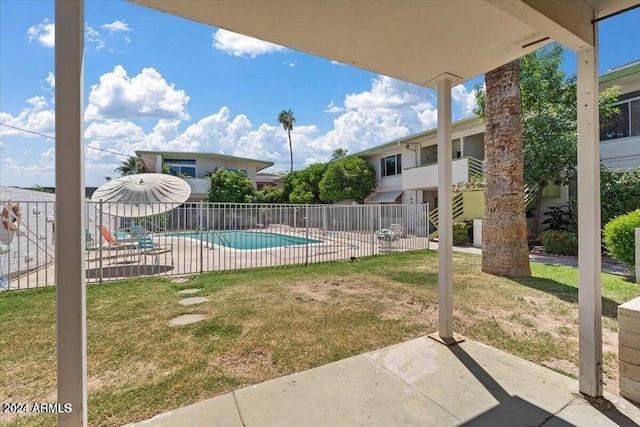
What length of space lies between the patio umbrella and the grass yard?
2061mm

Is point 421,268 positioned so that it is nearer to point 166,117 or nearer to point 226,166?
point 226,166

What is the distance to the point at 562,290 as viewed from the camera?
6281 mm

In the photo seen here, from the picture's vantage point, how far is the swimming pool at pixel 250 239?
32.6ft

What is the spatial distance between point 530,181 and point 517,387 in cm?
1165

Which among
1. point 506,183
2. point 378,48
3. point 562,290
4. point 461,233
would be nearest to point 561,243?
point 461,233

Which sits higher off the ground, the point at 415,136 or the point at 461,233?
the point at 415,136

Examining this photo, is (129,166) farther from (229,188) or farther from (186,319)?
(186,319)

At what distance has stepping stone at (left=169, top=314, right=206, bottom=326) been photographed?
461 centimetres

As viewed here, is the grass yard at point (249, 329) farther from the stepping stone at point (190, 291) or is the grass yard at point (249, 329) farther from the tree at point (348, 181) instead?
the tree at point (348, 181)

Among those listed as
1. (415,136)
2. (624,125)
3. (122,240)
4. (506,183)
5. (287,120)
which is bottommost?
(122,240)

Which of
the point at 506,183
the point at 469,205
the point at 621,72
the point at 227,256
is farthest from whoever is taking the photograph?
the point at 469,205

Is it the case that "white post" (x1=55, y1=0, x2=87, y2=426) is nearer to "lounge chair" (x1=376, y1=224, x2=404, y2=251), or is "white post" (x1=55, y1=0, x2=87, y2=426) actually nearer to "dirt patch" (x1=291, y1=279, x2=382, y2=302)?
"dirt patch" (x1=291, y1=279, x2=382, y2=302)

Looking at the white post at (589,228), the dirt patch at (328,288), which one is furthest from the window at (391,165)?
the white post at (589,228)

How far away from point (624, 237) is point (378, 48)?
788 cm
